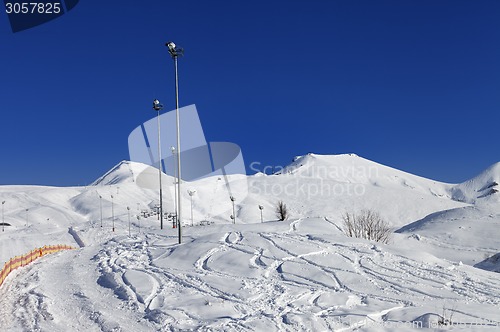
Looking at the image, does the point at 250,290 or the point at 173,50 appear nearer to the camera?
the point at 250,290

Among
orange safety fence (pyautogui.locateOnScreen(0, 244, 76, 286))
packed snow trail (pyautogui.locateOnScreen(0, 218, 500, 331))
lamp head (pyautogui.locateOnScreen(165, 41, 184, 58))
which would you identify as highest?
lamp head (pyautogui.locateOnScreen(165, 41, 184, 58))

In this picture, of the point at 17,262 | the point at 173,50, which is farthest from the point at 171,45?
the point at 17,262

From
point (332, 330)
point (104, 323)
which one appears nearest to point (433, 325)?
point (332, 330)

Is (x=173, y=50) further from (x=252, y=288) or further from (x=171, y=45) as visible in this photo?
(x=252, y=288)

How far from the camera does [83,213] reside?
4222 inches

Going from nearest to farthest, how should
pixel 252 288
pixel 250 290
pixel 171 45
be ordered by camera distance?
pixel 250 290 → pixel 252 288 → pixel 171 45

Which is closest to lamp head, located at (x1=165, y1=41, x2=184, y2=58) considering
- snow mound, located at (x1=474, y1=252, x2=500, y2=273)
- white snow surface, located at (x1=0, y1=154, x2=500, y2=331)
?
white snow surface, located at (x1=0, y1=154, x2=500, y2=331)

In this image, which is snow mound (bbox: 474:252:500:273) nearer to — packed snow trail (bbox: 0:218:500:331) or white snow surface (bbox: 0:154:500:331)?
white snow surface (bbox: 0:154:500:331)

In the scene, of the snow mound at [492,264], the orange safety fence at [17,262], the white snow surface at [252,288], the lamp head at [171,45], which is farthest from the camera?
the snow mound at [492,264]

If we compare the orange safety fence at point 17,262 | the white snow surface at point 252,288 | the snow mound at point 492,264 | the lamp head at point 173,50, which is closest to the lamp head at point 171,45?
the lamp head at point 173,50

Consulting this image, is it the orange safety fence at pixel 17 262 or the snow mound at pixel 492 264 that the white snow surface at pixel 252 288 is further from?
the orange safety fence at pixel 17 262

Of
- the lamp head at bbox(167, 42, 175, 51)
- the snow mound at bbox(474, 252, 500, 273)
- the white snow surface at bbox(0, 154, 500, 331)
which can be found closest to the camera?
the white snow surface at bbox(0, 154, 500, 331)

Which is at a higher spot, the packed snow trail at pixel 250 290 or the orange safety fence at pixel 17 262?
the orange safety fence at pixel 17 262

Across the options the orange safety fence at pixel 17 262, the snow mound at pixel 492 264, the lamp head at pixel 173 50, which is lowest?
the snow mound at pixel 492 264
